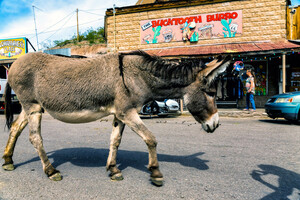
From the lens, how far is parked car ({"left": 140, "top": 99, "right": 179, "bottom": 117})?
11.3 meters

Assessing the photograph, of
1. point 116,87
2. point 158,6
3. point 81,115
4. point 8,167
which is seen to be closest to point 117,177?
point 81,115

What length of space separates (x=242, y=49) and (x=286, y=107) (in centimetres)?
536

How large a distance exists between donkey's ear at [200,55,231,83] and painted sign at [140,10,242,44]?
513 inches

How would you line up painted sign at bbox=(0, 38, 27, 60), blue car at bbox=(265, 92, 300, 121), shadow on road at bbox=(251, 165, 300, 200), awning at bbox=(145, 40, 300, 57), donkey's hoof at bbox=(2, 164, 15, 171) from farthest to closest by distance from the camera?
painted sign at bbox=(0, 38, 27, 60)
awning at bbox=(145, 40, 300, 57)
blue car at bbox=(265, 92, 300, 121)
donkey's hoof at bbox=(2, 164, 15, 171)
shadow on road at bbox=(251, 165, 300, 200)

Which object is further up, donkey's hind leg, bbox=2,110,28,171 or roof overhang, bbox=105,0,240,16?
roof overhang, bbox=105,0,240,16

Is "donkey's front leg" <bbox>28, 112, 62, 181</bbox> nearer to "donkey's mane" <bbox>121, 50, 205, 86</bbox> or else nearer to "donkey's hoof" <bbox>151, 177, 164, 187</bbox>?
"donkey's hoof" <bbox>151, 177, 164, 187</bbox>

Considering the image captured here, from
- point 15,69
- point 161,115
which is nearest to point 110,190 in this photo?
point 15,69

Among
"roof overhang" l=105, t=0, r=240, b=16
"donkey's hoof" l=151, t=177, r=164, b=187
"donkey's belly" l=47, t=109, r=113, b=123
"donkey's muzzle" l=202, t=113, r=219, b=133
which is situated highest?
"roof overhang" l=105, t=0, r=240, b=16

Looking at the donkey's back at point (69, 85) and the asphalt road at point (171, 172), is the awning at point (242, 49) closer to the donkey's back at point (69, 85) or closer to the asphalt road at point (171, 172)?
the asphalt road at point (171, 172)

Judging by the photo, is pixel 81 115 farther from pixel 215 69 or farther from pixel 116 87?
pixel 215 69

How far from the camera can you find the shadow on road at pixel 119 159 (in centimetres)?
361

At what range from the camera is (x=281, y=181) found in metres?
2.90

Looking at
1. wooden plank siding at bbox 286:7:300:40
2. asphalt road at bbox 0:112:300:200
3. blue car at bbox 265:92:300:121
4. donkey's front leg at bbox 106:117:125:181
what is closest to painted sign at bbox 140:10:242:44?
wooden plank siding at bbox 286:7:300:40

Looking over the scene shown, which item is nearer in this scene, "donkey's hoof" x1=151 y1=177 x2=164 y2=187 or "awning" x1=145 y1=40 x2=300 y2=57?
"donkey's hoof" x1=151 y1=177 x2=164 y2=187
